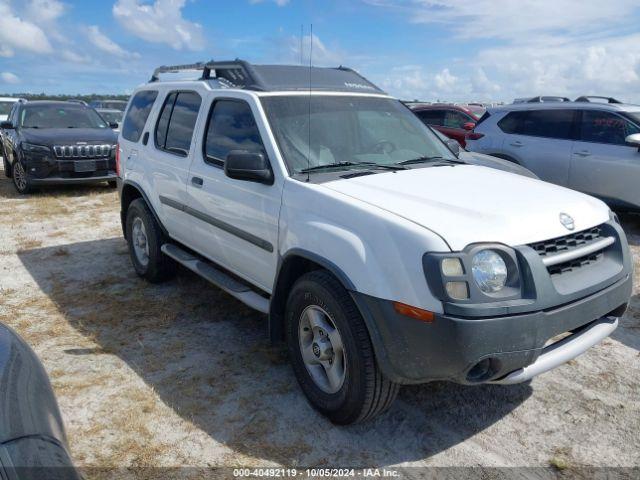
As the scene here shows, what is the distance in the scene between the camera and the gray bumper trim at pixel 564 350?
2.67 m

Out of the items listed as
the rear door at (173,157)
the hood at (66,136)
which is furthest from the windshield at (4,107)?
the rear door at (173,157)

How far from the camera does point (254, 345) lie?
165 inches

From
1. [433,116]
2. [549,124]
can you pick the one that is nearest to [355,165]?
[549,124]

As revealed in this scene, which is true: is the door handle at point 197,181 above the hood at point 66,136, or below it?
below

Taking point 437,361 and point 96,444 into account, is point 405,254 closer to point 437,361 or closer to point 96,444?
point 437,361

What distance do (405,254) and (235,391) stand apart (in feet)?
5.31

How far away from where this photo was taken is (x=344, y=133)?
3879 millimetres

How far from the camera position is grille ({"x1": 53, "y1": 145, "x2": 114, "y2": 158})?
33.3ft

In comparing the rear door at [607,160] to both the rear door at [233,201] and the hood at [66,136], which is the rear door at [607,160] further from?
the hood at [66,136]

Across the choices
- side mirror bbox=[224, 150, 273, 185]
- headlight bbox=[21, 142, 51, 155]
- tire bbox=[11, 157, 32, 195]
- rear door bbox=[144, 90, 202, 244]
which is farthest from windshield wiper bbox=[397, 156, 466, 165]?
tire bbox=[11, 157, 32, 195]

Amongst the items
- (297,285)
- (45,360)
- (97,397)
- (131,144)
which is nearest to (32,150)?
(131,144)

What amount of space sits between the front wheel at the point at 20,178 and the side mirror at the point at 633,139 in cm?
985

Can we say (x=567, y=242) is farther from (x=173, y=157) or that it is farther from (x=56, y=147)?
(x=56, y=147)

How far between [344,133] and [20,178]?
8969 millimetres
